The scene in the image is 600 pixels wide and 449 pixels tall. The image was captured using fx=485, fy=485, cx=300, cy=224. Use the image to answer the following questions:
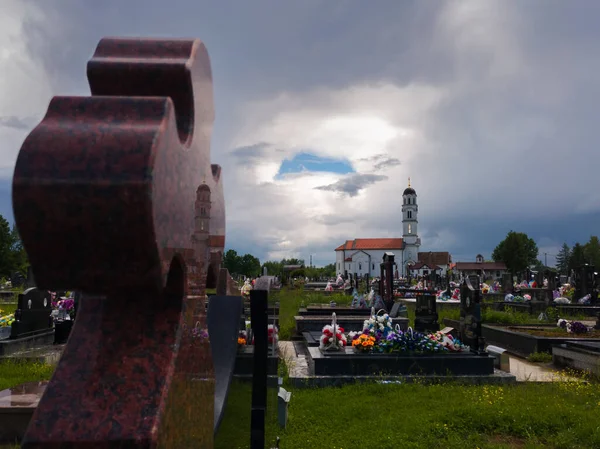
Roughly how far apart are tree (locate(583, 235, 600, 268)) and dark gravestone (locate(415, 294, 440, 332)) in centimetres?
6742

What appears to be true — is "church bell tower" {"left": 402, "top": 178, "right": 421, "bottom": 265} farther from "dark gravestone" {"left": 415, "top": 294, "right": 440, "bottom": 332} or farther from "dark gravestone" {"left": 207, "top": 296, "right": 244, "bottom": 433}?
"dark gravestone" {"left": 207, "top": 296, "right": 244, "bottom": 433}

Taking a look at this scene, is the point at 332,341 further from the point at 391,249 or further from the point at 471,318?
the point at 391,249

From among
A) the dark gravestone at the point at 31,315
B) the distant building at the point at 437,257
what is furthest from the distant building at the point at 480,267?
the dark gravestone at the point at 31,315

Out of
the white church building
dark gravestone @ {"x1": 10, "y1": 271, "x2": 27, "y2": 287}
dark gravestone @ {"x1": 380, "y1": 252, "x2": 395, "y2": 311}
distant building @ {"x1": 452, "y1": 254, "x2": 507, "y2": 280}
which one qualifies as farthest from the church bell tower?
dark gravestone @ {"x1": 380, "y1": 252, "x2": 395, "y2": 311}

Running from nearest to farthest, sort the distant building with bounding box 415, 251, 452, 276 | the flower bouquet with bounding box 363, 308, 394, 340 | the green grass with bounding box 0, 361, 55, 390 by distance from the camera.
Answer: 1. the green grass with bounding box 0, 361, 55, 390
2. the flower bouquet with bounding box 363, 308, 394, 340
3. the distant building with bounding box 415, 251, 452, 276

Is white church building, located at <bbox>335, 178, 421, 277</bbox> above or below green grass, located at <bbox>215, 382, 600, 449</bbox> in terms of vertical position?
above

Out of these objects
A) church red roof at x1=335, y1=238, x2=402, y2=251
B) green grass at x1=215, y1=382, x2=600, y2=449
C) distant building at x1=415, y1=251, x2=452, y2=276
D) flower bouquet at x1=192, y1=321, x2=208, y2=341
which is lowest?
green grass at x1=215, y1=382, x2=600, y2=449

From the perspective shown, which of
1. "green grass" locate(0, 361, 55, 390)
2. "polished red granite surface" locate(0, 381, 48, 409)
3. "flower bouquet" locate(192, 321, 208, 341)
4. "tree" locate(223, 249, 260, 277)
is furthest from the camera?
"tree" locate(223, 249, 260, 277)

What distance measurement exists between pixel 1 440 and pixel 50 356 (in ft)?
14.3

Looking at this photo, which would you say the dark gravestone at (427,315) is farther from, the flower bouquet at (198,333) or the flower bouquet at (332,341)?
the flower bouquet at (198,333)

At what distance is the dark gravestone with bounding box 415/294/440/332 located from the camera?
12148 mm

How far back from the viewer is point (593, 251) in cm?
7338

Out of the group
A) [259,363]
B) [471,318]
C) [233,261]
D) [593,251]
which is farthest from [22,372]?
[593,251]

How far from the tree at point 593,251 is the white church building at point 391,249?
96.2ft
